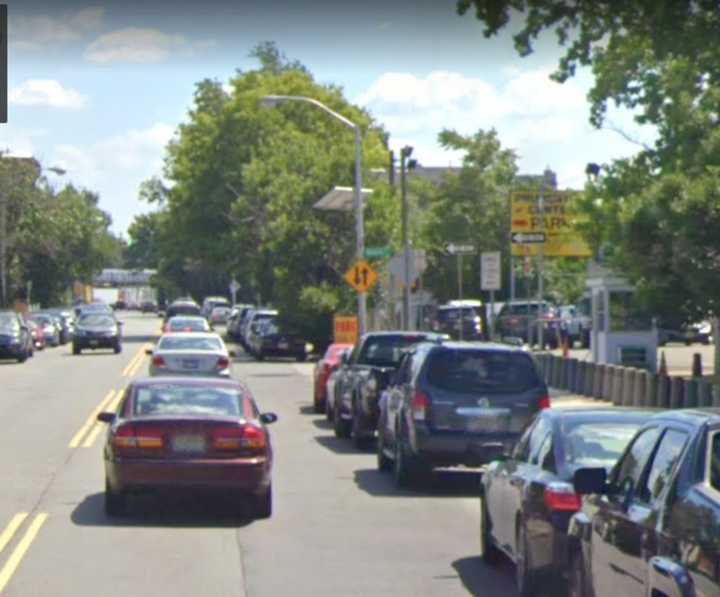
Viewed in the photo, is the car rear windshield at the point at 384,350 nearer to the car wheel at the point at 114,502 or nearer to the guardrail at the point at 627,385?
the guardrail at the point at 627,385

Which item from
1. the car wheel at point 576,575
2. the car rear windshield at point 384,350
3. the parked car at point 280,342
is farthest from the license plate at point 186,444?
the parked car at point 280,342

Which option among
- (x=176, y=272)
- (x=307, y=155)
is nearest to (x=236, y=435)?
(x=307, y=155)

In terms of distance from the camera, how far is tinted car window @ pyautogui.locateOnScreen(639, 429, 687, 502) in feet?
28.7

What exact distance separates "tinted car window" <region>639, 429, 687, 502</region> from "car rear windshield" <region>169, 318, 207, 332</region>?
46728mm

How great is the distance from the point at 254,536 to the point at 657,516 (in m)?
8.22

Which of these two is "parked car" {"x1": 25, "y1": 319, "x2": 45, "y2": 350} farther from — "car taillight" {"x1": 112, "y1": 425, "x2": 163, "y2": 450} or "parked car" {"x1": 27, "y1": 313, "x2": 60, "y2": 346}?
"car taillight" {"x1": 112, "y1": 425, "x2": 163, "y2": 450}

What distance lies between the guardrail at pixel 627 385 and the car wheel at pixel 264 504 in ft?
35.9

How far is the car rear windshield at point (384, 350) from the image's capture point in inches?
1069

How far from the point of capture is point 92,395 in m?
39.1

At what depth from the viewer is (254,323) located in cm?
6391

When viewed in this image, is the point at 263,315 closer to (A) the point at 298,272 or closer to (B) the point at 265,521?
(A) the point at 298,272

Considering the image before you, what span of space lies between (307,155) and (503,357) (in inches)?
1812

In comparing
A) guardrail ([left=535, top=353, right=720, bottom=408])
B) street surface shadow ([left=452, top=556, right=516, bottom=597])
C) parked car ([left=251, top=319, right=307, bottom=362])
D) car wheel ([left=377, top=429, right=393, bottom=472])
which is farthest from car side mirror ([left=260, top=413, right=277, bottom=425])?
parked car ([left=251, top=319, right=307, bottom=362])

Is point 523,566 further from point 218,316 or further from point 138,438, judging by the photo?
point 218,316
